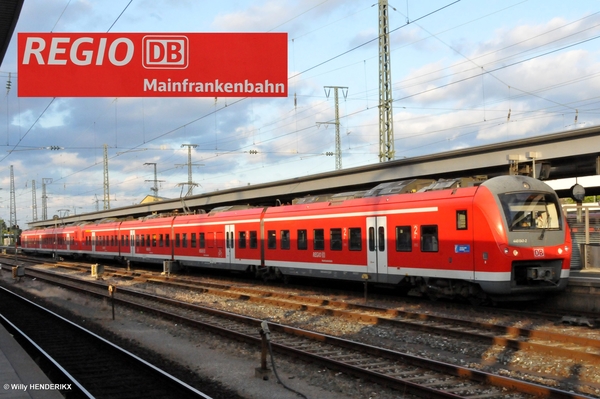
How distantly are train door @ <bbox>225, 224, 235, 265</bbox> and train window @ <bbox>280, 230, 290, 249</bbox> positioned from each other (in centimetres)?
409

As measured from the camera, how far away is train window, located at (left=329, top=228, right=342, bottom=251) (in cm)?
1900

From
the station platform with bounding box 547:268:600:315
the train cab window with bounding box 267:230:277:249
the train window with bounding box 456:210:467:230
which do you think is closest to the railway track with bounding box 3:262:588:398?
the train window with bounding box 456:210:467:230

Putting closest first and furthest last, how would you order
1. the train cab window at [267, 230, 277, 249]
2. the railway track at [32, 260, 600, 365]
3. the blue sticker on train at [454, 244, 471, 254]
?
the railway track at [32, 260, 600, 365], the blue sticker on train at [454, 244, 471, 254], the train cab window at [267, 230, 277, 249]

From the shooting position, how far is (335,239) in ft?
63.0

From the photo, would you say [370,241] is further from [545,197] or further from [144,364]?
[144,364]

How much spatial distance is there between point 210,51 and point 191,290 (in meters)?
13.5

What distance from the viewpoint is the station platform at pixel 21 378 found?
7988mm

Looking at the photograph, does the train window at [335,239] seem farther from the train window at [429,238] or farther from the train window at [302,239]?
the train window at [429,238]

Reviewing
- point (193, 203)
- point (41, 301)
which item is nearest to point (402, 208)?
point (41, 301)

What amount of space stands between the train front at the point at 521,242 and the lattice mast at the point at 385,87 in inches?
315

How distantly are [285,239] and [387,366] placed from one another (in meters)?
12.3

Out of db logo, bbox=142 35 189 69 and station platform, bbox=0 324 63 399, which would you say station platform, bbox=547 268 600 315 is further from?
station platform, bbox=0 324 63 399

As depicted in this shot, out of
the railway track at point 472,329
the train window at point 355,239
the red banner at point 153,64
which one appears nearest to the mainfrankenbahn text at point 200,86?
the red banner at point 153,64

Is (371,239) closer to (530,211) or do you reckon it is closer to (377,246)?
(377,246)
